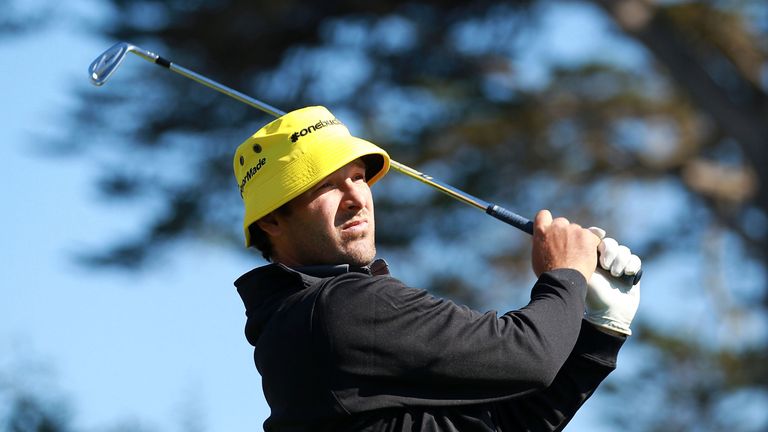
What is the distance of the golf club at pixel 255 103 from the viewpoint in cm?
400

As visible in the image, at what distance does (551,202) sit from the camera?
1421 centimetres

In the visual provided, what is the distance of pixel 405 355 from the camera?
3.33m

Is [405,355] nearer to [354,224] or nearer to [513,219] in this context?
[354,224]

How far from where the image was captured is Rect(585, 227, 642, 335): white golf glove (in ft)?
11.9

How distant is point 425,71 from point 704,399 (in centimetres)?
433

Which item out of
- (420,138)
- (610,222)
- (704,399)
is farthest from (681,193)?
(420,138)

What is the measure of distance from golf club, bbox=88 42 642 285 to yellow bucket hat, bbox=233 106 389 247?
0.76 ft

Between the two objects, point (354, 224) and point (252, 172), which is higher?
point (252, 172)

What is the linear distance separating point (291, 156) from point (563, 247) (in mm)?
723

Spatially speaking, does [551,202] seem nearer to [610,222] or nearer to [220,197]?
[610,222]

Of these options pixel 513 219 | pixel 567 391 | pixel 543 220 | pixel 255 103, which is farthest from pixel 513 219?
pixel 255 103

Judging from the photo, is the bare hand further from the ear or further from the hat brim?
the ear

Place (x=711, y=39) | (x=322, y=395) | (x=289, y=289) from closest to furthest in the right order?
1. (x=322, y=395)
2. (x=289, y=289)
3. (x=711, y=39)

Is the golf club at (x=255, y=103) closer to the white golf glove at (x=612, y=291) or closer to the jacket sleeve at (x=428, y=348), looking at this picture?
the white golf glove at (x=612, y=291)
